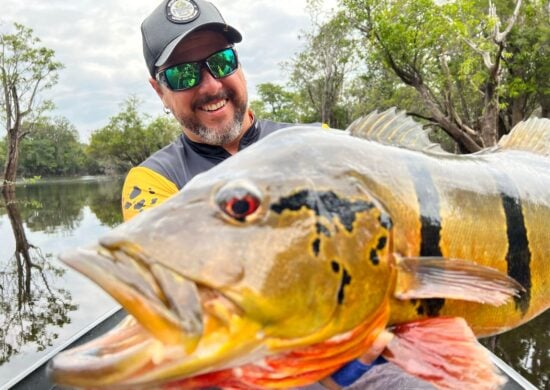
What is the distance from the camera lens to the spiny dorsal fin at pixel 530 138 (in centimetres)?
202

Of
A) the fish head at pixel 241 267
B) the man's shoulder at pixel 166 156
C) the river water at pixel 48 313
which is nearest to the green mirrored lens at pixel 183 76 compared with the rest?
the man's shoulder at pixel 166 156

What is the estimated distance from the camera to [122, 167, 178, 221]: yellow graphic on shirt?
275 cm

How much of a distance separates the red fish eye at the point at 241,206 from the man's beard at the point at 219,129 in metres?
1.92

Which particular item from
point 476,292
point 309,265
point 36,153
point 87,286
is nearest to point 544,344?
point 476,292

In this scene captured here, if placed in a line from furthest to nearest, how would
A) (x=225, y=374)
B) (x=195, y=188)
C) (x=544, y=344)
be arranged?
1. (x=544, y=344)
2. (x=195, y=188)
3. (x=225, y=374)

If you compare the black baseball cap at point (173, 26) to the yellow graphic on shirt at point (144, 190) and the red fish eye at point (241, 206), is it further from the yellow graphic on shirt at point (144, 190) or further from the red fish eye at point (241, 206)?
the red fish eye at point (241, 206)

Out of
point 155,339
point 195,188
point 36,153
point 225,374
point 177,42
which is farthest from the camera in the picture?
point 36,153

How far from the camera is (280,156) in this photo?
1.37 metres

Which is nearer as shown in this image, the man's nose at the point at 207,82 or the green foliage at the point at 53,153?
the man's nose at the point at 207,82

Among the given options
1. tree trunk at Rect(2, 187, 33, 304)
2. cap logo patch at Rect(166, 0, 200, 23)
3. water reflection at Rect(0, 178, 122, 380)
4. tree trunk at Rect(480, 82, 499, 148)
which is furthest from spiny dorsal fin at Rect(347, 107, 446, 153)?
tree trunk at Rect(480, 82, 499, 148)

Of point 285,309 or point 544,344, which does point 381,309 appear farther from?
point 544,344

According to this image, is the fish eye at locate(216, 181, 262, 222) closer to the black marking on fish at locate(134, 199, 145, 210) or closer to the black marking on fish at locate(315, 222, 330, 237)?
the black marking on fish at locate(315, 222, 330, 237)

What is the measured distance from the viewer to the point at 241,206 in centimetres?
121

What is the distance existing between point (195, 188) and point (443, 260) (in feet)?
2.57
